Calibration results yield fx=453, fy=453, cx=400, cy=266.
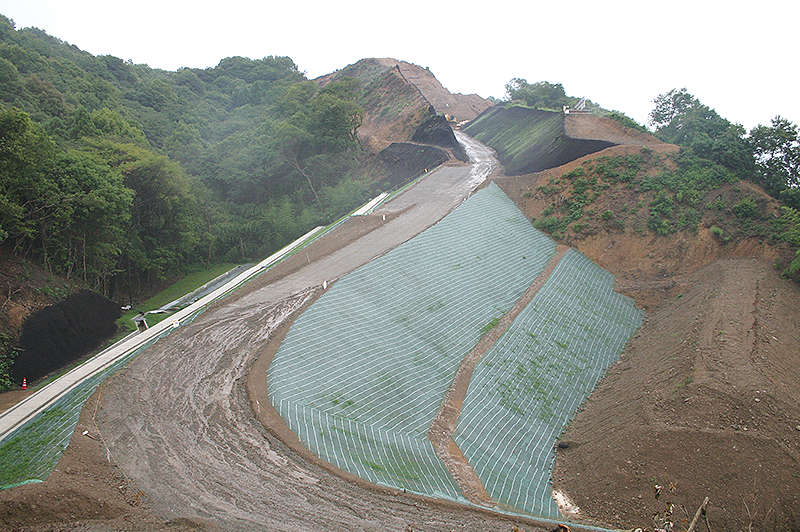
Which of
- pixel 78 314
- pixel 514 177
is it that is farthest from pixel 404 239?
pixel 78 314

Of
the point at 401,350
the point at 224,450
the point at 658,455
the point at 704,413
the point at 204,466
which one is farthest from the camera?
the point at 401,350

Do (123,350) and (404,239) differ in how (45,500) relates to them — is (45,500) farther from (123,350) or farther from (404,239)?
(404,239)

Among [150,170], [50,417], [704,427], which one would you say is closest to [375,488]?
[704,427]

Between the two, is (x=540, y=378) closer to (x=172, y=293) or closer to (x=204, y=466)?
(x=204, y=466)

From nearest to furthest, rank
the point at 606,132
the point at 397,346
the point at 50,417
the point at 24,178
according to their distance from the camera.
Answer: the point at 50,417, the point at 397,346, the point at 24,178, the point at 606,132

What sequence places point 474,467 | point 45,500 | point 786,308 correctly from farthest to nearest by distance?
point 786,308, point 474,467, point 45,500

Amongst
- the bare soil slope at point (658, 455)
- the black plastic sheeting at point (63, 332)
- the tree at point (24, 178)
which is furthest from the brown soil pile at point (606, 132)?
the black plastic sheeting at point (63, 332)

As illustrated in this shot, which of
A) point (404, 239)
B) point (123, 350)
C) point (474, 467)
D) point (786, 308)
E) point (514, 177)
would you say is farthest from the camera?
point (514, 177)

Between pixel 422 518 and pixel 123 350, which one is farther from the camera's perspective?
pixel 123 350
